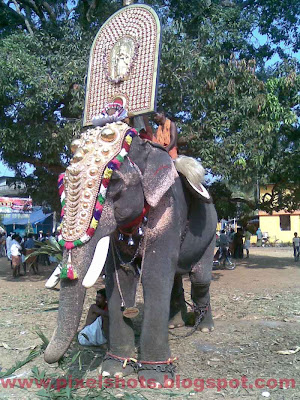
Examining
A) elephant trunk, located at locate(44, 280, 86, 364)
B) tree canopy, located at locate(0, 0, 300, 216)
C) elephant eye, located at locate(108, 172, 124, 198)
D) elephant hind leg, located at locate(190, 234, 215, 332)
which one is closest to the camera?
elephant trunk, located at locate(44, 280, 86, 364)

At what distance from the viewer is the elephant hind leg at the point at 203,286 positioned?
5.62m

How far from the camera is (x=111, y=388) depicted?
151 inches

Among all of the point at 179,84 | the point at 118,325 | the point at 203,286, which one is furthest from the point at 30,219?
the point at 118,325

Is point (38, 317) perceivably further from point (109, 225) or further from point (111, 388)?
point (109, 225)

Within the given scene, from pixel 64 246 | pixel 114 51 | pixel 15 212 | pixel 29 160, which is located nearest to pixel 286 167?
pixel 29 160

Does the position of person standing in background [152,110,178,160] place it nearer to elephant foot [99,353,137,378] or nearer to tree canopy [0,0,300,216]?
elephant foot [99,353,137,378]

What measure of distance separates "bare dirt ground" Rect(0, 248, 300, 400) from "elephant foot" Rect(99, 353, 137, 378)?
4.4 inches

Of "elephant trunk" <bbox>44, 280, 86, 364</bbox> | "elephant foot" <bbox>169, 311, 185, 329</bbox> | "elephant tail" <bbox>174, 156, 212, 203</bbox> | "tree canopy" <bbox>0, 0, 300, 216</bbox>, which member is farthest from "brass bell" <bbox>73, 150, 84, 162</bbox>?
"tree canopy" <bbox>0, 0, 300, 216</bbox>

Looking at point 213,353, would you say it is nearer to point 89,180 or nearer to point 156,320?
point 156,320

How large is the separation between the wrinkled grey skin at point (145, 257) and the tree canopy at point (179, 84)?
17.4 ft

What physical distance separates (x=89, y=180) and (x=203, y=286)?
2.75 m

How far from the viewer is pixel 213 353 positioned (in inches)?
190

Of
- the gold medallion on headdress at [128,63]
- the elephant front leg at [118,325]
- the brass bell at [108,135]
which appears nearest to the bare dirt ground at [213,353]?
the elephant front leg at [118,325]

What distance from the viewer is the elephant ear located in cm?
395
